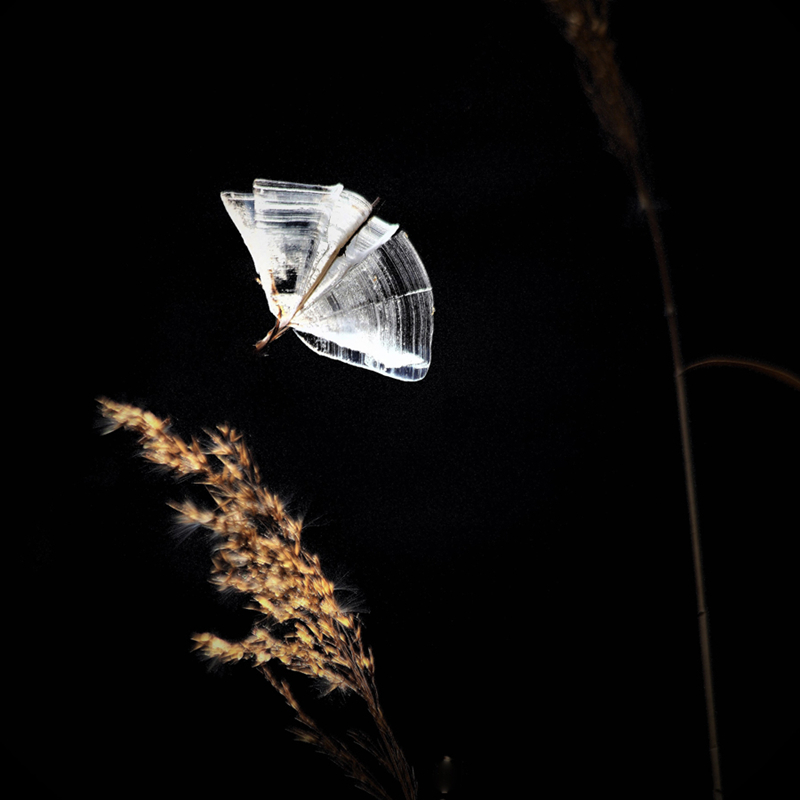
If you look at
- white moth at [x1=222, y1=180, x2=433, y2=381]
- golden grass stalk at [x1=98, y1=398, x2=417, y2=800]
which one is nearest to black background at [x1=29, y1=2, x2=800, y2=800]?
white moth at [x1=222, y1=180, x2=433, y2=381]

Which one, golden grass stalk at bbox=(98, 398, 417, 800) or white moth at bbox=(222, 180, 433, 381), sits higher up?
white moth at bbox=(222, 180, 433, 381)

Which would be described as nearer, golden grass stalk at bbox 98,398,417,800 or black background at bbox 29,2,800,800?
golden grass stalk at bbox 98,398,417,800

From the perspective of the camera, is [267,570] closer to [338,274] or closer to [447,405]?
[447,405]

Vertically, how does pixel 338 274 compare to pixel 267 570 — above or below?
above

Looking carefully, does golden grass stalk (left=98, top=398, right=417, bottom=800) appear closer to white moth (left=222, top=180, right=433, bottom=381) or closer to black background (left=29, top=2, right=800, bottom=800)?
black background (left=29, top=2, right=800, bottom=800)

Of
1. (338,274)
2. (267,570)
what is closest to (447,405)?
(338,274)

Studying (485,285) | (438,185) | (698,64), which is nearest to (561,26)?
(698,64)
